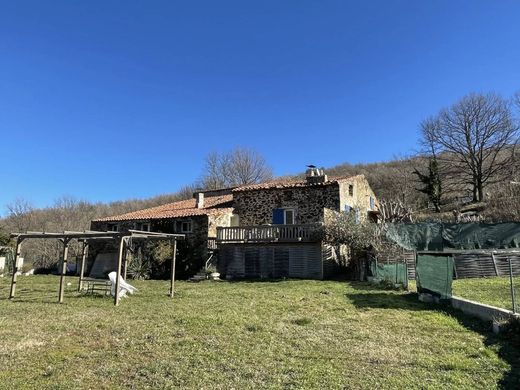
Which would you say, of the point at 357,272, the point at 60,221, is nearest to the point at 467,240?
the point at 357,272

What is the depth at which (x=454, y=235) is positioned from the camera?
1998 centimetres

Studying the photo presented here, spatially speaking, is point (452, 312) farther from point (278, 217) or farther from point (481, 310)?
point (278, 217)

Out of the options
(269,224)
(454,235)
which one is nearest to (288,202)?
(269,224)

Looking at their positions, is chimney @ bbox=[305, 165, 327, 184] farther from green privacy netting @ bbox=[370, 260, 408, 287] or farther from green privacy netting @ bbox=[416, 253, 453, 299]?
green privacy netting @ bbox=[416, 253, 453, 299]

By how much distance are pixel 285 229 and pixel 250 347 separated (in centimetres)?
1532

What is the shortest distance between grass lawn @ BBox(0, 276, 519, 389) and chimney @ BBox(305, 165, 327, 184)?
13.7 metres

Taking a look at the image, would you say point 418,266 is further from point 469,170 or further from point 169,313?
point 469,170

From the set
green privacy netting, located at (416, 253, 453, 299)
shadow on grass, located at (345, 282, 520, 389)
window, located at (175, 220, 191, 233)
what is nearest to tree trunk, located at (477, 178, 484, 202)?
shadow on grass, located at (345, 282, 520, 389)

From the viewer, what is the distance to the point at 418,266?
14141 millimetres

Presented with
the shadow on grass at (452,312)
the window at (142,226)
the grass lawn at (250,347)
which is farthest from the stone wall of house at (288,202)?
the grass lawn at (250,347)

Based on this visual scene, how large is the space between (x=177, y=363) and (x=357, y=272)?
51.7 ft

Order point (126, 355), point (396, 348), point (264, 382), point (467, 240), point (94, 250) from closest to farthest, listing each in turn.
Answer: point (264, 382)
point (126, 355)
point (396, 348)
point (467, 240)
point (94, 250)

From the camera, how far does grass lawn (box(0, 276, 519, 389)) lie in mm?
5922

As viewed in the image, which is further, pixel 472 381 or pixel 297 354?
pixel 297 354
